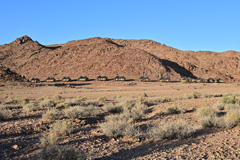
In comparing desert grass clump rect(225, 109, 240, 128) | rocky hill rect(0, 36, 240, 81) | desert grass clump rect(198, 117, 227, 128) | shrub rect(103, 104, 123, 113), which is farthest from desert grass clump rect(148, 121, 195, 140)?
rocky hill rect(0, 36, 240, 81)

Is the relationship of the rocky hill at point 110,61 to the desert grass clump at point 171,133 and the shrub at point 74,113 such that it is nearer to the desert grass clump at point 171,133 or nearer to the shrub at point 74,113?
the shrub at point 74,113

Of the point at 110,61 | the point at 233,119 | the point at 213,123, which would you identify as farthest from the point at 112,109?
the point at 110,61

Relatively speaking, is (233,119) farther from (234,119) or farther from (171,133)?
(171,133)

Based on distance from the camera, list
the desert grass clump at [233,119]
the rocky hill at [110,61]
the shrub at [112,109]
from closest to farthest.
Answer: the desert grass clump at [233,119] < the shrub at [112,109] < the rocky hill at [110,61]

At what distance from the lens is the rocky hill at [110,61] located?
7769cm

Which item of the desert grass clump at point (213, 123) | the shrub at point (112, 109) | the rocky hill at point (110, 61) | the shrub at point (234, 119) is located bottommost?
the shrub at point (112, 109)

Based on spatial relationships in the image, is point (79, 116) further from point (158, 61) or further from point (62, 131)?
point (158, 61)

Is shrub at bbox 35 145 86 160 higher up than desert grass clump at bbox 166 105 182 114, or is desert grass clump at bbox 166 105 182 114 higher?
shrub at bbox 35 145 86 160

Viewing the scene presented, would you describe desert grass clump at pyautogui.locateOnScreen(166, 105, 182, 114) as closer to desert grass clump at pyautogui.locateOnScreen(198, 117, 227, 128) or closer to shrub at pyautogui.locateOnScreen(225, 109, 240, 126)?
desert grass clump at pyautogui.locateOnScreen(198, 117, 227, 128)

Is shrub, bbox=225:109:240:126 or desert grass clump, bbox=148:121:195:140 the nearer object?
desert grass clump, bbox=148:121:195:140

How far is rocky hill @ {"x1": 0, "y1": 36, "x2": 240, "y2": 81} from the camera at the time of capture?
77688mm

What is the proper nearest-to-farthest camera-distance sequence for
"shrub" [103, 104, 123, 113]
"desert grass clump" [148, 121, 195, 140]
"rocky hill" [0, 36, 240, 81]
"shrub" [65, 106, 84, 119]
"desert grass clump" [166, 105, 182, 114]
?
"desert grass clump" [148, 121, 195, 140], "shrub" [65, 106, 84, 119], "desert grass clump" [166, 105, 182, 114], "shrub" [103, 104, 123, 113], "rocky hill" [0, 36, 240, 81]

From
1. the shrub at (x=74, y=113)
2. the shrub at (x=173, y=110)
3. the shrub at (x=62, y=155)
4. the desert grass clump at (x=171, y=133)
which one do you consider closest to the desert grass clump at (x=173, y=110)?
the shrub at (x=173, y=110)

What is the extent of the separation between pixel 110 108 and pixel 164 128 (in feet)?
21.1
